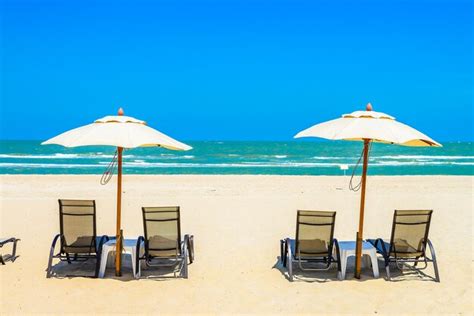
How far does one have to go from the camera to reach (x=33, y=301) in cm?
514

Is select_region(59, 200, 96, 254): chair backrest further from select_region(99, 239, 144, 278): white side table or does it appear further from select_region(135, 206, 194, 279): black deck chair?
select_region(135, 206, 194, 279): black deck chair

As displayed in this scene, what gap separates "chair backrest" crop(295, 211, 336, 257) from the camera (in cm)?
600

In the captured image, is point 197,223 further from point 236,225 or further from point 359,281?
point 359,281

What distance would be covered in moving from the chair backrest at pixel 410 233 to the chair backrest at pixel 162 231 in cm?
251

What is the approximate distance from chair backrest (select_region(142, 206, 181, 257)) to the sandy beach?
1.12 feet

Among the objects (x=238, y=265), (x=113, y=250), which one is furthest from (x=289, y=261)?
(x=113, y=250)

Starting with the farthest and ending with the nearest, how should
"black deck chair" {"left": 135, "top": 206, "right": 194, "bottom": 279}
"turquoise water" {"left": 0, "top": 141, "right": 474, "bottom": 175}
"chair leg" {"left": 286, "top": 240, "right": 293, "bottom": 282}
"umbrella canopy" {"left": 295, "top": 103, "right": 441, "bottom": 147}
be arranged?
"turquoise water" {"left": 0, "top": 141, "right": 474, "bottom": 175} < "black deck chair" {"left": 135, "top": 206, "right": 194, "bottom": 279} < "chair leg" {"left": 286, "top": 240, "right": 293, "bottom": 282} < "umbrella canopy" {"left": 295, "top": 103, "right": 441, "bottom": 147}

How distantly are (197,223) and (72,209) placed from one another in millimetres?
3895

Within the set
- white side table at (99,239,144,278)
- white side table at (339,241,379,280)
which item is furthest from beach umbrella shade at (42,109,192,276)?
white side table at (339,241,379,280)

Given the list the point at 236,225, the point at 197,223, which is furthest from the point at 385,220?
the point at 197,223

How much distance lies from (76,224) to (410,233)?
388 centimetres

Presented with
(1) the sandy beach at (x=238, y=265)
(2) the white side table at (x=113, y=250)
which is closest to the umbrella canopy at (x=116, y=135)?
(2) the white side table at (x=113, y=250)

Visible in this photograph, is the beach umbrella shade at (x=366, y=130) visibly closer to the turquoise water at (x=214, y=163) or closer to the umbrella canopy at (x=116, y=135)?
the umbrella canopy at (x=116, y=135)

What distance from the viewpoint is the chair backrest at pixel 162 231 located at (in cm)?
598
